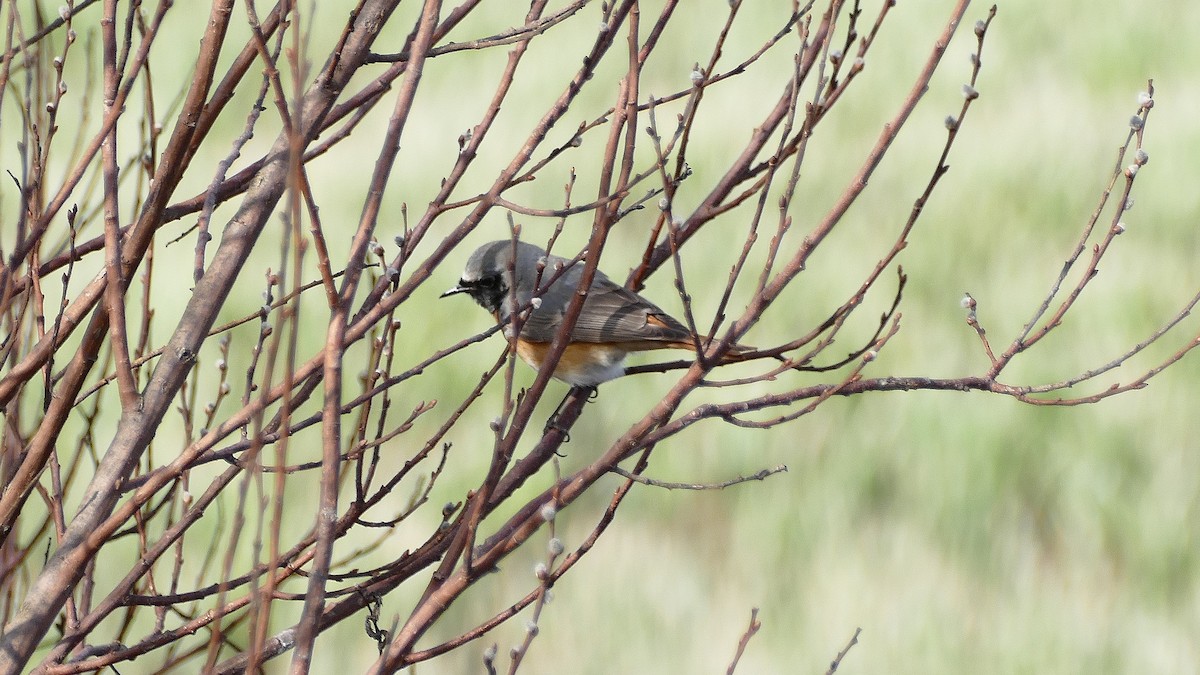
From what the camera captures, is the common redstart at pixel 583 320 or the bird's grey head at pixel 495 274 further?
the bird's grey head at pixel 495 274

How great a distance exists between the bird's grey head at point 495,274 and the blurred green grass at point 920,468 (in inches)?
37.8

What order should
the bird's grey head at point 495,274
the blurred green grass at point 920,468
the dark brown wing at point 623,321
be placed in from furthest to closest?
the blurred green grass at point 920,468
the bird's grey head at point 495,274
the dark brown wing at point 623,321

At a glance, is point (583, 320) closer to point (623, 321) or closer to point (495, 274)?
point (623, 321)

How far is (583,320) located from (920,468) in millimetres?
1591

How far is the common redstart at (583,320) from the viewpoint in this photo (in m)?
4.18

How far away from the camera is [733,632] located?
480 cm

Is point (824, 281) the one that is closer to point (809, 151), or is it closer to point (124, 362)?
point (809, 151)

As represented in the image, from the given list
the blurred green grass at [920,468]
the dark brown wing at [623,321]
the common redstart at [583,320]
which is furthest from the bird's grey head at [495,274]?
the blurred green grass at [920,468]

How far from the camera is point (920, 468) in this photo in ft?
16.8

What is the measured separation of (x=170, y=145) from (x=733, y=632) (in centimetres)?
346

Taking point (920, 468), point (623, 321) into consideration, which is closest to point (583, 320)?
point (623, 321)

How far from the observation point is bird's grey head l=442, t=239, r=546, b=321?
4.49 m

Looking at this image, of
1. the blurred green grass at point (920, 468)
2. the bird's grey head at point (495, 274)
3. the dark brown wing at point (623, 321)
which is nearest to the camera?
the dark brown wing at point (623, 321)

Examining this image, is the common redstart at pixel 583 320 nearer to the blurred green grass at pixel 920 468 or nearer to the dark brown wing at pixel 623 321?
the dark brown wing at pixel 623 321
